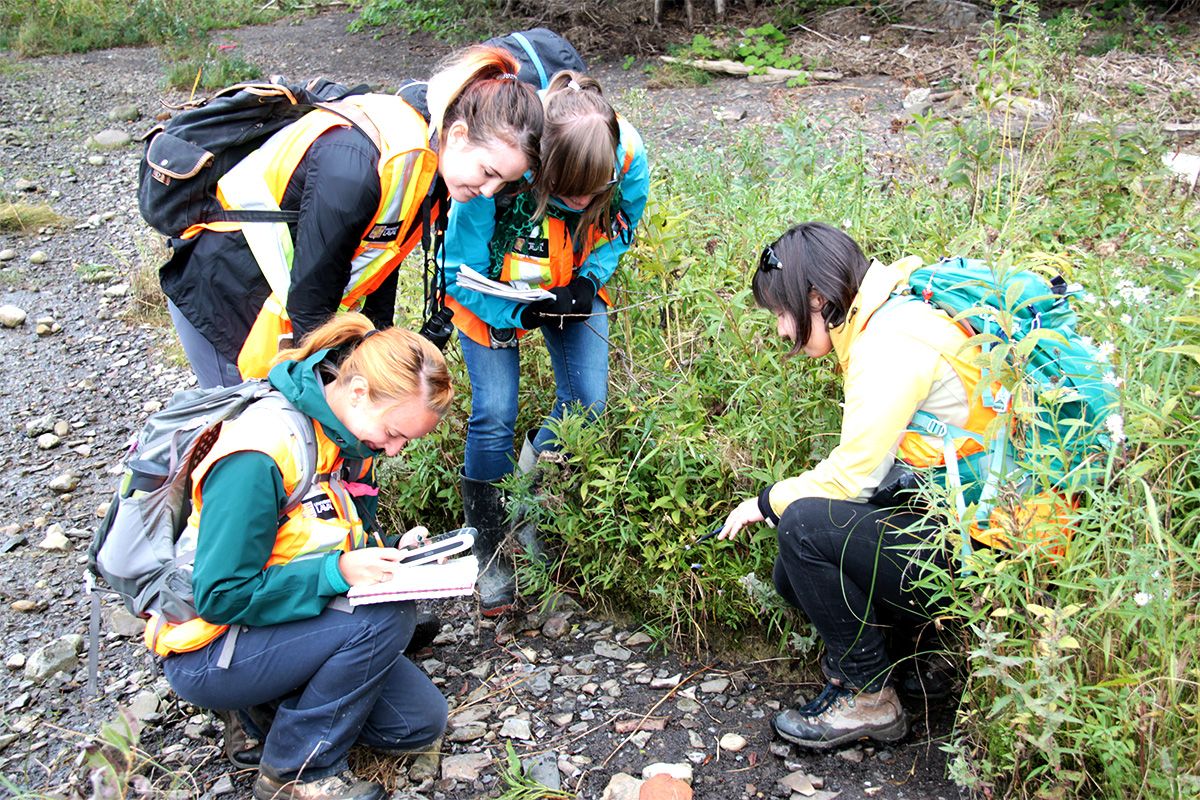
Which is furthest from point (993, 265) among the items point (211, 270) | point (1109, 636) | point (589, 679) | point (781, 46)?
point (781, 46)

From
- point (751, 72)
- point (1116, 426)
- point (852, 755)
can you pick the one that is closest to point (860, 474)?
point (1116, 426)

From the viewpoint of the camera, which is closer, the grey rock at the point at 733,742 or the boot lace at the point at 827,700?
the boot lace at the point at 827,700

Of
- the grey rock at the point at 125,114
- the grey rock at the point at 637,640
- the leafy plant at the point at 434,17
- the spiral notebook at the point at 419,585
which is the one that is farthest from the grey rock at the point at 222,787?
the leafy plant at the point at 434,17

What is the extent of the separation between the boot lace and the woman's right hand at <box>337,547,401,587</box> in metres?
1.25

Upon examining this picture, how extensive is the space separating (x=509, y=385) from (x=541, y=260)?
1.50ft

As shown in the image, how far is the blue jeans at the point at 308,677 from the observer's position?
256 centimetres

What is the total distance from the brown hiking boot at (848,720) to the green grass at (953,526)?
17cm

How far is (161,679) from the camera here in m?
3.33

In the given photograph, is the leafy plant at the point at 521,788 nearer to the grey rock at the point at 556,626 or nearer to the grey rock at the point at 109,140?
the grey rock at the point at 556,626

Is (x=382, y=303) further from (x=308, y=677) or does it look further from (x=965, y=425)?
(x=965, y=425)

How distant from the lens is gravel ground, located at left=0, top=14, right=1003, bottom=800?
2.88 metres

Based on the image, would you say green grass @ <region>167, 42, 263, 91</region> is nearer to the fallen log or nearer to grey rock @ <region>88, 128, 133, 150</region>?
grey rock @ <region>88, 128, 133, 150</region>

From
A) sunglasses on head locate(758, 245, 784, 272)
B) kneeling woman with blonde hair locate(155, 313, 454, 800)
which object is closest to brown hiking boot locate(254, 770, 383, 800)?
kneeling woman with blonde hair locate(155, 313, 454, 800)

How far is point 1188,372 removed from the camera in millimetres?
2611
